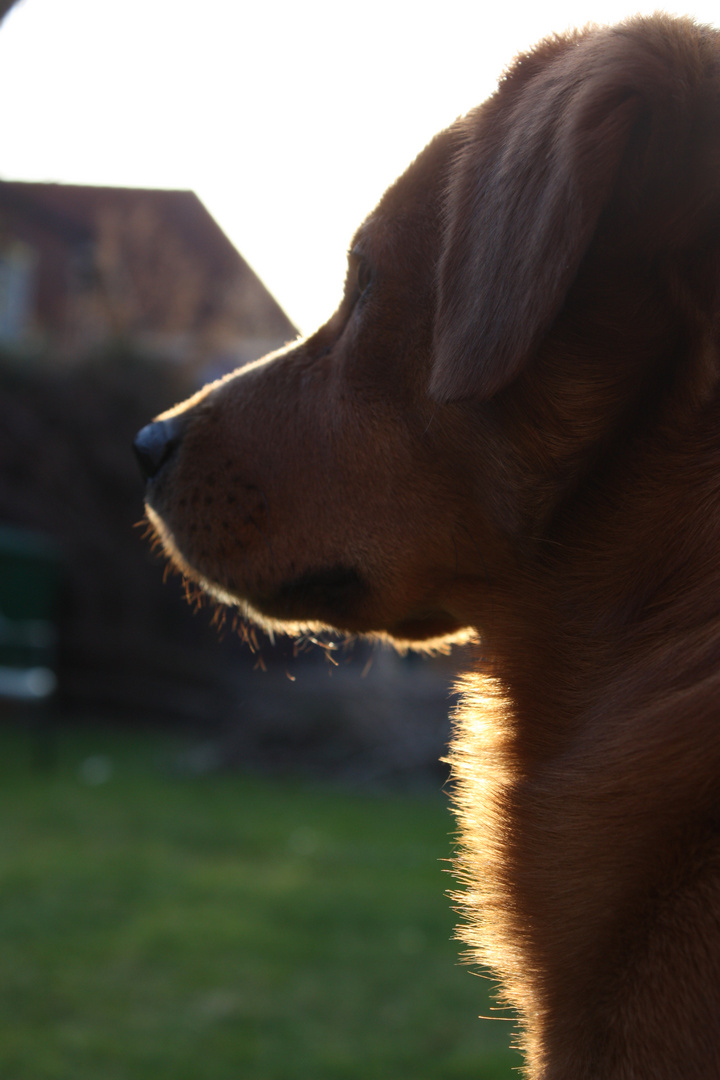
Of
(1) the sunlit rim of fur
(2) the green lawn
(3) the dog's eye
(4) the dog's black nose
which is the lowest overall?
(2) the green lawn

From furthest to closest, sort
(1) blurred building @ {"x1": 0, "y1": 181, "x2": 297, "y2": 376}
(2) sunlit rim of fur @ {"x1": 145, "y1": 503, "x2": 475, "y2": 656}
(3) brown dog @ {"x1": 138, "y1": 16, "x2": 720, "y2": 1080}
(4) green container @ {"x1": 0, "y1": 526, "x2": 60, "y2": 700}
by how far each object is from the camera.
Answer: (1) blurred building @ {"x1": 0, "y1": 181, "x2": 297, "y2": 376} < (4) green container @ {"x1": 0, "y1": 526, "x2": 60, "y2": 700} < (2) sunlit rim of fur @ {"x1": 145, "y1": 503, "x2": 475, "y2": 656} < (3) brown dog @ {"x1": 138, "y1": 16, "x2": 720, "y2": 1080}

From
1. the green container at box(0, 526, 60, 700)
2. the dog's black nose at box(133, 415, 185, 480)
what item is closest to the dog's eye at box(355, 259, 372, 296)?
the dog's black nose at box(133, 415, 185, 480)

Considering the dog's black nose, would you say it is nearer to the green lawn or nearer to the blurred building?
the green lawn

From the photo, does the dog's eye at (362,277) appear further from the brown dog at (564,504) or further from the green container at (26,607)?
the green container at (26,607)

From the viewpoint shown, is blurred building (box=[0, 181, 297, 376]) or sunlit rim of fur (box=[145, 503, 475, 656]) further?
blurred building (box=[0, 181, 297, 376])

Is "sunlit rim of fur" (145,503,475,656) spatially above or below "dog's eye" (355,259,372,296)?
below

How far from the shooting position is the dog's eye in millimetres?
1744

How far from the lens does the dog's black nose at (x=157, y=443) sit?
2.02 meters

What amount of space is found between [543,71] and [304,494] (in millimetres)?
821

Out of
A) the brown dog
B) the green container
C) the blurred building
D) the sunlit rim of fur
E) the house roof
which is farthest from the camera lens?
the house roof

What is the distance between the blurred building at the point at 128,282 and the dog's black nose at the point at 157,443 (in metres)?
8.86

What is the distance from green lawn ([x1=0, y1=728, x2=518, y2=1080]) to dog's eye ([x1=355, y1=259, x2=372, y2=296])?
2.09 meters

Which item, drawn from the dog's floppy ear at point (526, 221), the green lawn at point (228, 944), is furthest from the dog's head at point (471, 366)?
the green lawn at point (228, 944)

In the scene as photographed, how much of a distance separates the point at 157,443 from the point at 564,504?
3.08 ft
